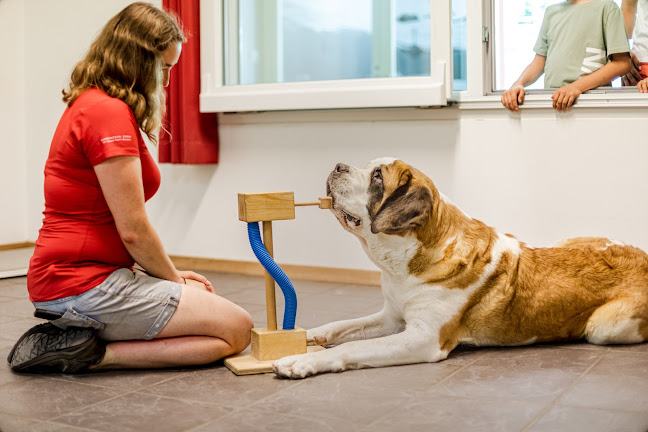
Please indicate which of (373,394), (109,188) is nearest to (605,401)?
(373,394)

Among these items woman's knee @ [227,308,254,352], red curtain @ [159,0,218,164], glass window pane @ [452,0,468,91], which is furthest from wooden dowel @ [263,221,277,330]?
red curtain @ [159,0,218,164]

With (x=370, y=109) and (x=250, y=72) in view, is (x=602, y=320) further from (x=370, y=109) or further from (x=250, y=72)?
(x=250, y=72)

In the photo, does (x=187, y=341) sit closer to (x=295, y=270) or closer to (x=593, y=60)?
(x=295, y=270)

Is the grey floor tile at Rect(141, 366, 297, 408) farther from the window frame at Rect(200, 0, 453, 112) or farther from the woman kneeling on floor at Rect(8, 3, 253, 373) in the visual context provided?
the window frame at Rect(200, 0, 453, 112)

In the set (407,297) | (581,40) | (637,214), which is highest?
(581,40)

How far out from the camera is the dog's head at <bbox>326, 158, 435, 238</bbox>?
256cm

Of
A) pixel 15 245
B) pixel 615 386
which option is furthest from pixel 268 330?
pixel 15 245

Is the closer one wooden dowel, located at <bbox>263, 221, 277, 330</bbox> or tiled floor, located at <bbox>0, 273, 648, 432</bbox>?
tiled floor, located at <bbox>0, 273, 648, 432</bbox>

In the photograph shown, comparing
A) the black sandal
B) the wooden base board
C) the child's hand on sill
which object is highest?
the child's hand on sill

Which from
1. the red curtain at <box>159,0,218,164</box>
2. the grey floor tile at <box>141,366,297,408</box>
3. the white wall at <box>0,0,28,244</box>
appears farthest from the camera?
the white wall at <box>0,0,28,244</box>

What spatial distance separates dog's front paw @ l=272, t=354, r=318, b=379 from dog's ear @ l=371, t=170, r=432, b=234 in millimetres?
467

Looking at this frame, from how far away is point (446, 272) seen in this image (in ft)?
8.55

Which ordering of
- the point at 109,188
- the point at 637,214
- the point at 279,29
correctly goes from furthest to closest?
the point at 279,29 < the point at 637,214 < the point at 109,188

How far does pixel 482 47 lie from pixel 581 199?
87 cm
